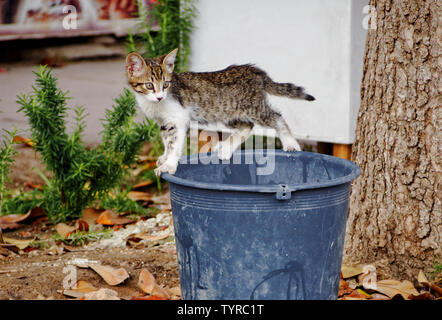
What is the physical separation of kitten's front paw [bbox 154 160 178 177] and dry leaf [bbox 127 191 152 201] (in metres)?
1.61

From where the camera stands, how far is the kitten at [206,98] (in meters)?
2.83

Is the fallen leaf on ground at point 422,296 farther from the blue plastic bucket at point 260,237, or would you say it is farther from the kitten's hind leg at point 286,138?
the kitten's hind leg at point 286,138

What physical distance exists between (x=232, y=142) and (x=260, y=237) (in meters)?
0.95

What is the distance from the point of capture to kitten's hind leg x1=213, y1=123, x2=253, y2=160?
2770 mm

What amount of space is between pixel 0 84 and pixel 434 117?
4.30 m

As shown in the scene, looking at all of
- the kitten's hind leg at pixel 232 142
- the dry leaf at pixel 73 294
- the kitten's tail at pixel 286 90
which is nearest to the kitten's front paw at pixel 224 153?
the kitten's hind leg at pixel 232 142

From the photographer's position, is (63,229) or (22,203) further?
(22,203)

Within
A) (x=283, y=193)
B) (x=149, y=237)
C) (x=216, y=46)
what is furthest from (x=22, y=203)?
(x=283, y=193)

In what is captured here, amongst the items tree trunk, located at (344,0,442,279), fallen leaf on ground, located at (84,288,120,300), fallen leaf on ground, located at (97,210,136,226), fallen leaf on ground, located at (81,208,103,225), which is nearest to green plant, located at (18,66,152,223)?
fallen leaf on ground, located at (81,208,103,225)

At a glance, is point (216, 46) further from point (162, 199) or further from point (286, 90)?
point (286, 90)

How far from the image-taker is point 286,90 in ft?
10.0

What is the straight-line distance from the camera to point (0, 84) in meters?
5.52

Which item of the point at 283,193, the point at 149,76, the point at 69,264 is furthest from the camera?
the point at 69,264

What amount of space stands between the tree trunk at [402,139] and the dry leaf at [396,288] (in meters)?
0.08
